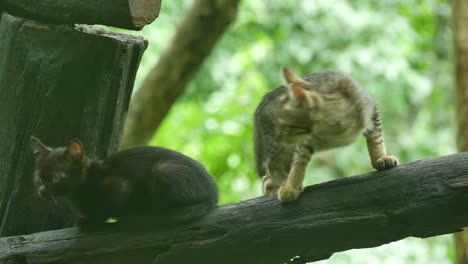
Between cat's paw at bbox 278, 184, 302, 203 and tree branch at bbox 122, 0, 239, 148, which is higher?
tree branch at bbox 122, 0, 239, 148

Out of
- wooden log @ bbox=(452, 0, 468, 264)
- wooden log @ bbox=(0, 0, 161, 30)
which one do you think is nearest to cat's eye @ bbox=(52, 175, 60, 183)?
wooden log @ bbox=(0, 0, 161, 30)

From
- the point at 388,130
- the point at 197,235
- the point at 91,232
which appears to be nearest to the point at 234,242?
the point at 197,235

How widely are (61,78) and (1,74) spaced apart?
1.03 ft

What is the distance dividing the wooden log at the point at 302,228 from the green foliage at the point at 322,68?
3.48 meters

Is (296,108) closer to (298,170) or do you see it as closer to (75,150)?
(298,170)

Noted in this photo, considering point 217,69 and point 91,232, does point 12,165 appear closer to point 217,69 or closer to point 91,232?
point 91,232

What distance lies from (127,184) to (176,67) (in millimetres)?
2592

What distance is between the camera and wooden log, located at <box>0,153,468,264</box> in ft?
9.33

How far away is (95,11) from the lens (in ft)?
10.2

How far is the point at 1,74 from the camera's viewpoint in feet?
11.0

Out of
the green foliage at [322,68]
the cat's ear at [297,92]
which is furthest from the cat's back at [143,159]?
the green foliage at [322,68]

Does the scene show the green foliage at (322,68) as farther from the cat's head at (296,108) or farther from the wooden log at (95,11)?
the wooden log at (95,11)

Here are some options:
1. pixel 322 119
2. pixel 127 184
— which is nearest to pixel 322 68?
pixel 322 119

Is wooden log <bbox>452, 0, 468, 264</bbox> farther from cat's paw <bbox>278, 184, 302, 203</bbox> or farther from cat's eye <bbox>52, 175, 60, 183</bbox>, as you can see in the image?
cat's eye <bbox>52, 175, 60, 183</bbox>
